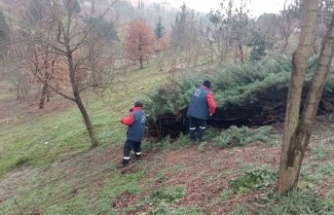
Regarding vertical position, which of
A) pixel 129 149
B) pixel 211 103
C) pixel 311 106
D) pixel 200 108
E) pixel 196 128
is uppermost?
pixel 311 106

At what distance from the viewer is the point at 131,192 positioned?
7.69 metres

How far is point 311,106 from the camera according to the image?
4.52m

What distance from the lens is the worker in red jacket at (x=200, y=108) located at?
940cm

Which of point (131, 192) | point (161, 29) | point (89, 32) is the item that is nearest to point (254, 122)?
point (131, 192)

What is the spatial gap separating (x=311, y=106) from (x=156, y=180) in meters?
4.12

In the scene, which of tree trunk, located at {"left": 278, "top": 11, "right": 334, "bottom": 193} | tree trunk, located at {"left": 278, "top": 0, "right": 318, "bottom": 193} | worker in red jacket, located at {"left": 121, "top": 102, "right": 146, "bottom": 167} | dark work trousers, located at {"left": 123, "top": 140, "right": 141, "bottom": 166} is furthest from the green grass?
tree trunk, located at {"left": 278, "top": 11, "right": 334, "bottom": 193}

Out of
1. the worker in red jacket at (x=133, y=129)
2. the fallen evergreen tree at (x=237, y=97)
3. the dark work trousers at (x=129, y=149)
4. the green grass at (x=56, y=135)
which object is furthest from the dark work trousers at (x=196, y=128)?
the green grass at (x=56, y=135)

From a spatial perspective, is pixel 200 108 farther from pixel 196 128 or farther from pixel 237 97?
pixel 237 97

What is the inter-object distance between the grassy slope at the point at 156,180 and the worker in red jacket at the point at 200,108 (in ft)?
1.64

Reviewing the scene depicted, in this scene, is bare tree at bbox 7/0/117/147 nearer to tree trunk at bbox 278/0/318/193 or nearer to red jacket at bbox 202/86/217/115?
red jacket at bbox 202/86/217/115

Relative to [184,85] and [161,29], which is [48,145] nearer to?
[184,85]

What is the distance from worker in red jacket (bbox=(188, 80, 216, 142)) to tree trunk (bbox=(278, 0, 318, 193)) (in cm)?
445

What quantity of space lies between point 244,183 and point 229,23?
22.7 m

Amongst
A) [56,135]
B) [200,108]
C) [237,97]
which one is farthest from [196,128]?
[56,135]
